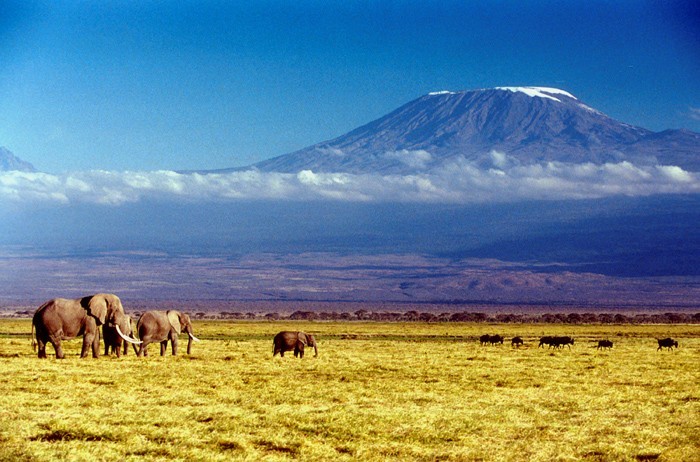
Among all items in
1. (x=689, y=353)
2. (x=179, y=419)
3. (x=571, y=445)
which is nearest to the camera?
(x=571, y=445)

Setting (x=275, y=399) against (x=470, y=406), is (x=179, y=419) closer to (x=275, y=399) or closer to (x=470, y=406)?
(x=275, y=399)

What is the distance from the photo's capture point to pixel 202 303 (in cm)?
19488

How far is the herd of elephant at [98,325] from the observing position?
31562 mm

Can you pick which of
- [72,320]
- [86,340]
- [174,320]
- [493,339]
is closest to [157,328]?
[174,320]

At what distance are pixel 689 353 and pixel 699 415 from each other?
22.6 meters

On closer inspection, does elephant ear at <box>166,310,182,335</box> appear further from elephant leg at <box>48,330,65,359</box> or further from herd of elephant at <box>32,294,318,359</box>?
elephant leg at <box>48,330,65,359</box>

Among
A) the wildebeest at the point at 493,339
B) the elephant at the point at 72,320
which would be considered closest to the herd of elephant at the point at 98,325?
the elephant at the point at 72,320

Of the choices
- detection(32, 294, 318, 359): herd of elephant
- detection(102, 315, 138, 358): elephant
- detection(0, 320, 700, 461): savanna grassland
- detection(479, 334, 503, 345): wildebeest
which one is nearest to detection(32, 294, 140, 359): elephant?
detection(32, 294, 318, 359): herd of elephant

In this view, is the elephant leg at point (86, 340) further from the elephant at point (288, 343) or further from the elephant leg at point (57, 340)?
the elephant at point (288, 343)

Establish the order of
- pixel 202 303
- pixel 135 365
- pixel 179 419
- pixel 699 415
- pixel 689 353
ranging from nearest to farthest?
pixel 179 419
pixel 699 415
pixel 135 365
pixel 689 353
pixel 202 303

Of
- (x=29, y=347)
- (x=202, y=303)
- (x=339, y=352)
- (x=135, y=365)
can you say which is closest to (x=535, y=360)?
(x=339, y=352)

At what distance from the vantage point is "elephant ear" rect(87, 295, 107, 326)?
32.0 m

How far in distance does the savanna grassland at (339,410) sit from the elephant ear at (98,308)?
55.4 inches

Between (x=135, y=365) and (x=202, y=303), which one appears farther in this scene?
(x=202, y=303)
